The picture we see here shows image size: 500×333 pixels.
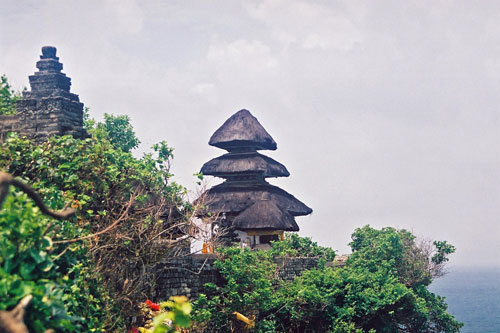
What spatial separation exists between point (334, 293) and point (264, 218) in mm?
5961

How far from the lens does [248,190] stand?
22.4 m

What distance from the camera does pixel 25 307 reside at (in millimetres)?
4660

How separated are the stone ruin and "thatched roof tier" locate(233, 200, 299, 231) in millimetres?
9804

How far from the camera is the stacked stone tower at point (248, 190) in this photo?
20.5m

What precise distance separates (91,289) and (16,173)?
260 centimetres

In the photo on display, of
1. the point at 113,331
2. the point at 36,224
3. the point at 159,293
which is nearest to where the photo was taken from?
the point at 36,224

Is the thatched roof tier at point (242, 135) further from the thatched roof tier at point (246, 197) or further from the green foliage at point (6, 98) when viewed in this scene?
the green foliage at point (6, 98)

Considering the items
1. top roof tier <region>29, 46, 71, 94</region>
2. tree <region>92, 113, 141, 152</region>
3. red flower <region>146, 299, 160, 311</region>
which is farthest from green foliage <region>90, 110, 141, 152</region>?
red flower <region>146, 299, 160, 311</region>

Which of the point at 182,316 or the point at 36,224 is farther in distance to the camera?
the point at 36,224

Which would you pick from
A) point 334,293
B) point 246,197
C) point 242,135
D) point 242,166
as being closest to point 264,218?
point 246,197

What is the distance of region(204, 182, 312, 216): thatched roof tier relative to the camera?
21.7 meters

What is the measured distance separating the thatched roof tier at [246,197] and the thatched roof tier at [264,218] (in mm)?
638

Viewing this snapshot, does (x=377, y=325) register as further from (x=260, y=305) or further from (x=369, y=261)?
(x=260, y=305)

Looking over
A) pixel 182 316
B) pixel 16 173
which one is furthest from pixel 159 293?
pixel 182 316
